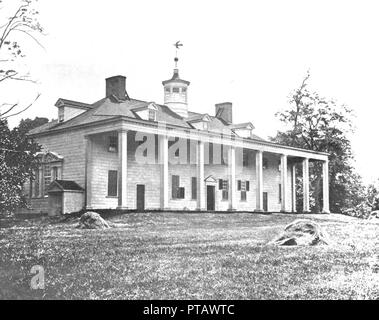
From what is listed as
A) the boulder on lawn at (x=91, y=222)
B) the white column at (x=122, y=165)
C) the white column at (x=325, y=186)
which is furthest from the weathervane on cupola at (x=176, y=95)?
the boulder on lawn at (x=91, y=222)

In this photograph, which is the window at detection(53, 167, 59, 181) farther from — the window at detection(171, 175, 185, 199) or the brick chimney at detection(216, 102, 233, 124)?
the brick chimney at detection(216, 102, 233, 124)

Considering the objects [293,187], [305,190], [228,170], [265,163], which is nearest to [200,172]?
[228,170]

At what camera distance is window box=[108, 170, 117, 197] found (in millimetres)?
28484

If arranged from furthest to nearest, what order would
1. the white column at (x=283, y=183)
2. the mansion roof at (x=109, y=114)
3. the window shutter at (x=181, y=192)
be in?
the white column at (x=283, y=183)
the window shutter at (x=181, y=192)
the mansion roof at (x=109, y=114)

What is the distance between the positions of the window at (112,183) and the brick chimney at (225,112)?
48.5 feet

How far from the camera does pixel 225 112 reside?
137 ft

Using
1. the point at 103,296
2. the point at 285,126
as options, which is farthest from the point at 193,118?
the point at 103,296

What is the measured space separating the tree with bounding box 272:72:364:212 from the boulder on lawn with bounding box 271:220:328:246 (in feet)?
57.5

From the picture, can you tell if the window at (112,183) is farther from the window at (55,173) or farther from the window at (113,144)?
the window at (55,173)

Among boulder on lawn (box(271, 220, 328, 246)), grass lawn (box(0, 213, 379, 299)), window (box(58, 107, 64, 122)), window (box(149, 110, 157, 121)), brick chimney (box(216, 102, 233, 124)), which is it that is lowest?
grass lawn (box(0, 213, 379, 299))

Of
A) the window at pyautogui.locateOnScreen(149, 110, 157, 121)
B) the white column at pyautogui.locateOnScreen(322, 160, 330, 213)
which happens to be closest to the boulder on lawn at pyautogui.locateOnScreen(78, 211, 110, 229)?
the window at pyautogui.locateOnScreen(149, 110, 157, 121)

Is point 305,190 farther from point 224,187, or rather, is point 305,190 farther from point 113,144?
point 113,144

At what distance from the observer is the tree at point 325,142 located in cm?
3298
